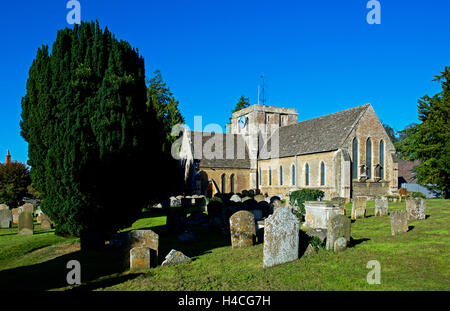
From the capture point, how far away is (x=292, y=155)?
3516 centimetres

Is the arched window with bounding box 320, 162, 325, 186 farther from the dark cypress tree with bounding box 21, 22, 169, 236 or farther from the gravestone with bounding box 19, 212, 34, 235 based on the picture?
the gravestone with bounding box 19, 212, 34, 235

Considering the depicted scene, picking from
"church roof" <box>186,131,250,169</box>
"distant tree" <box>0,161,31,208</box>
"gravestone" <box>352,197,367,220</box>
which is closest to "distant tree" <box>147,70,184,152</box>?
"church roof" <box>186,131,250,169</box>

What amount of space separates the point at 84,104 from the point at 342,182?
22688 millimetres

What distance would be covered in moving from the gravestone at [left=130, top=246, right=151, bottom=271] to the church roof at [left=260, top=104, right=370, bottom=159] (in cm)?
2376

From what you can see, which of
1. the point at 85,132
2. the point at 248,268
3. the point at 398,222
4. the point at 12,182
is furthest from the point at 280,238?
the point at 12,182

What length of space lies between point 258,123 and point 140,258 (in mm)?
36810

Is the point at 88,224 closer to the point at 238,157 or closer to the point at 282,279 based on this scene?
the point at 282,279

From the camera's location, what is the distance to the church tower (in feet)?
138

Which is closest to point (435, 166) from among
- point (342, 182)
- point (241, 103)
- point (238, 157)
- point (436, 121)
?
point (436, 121)

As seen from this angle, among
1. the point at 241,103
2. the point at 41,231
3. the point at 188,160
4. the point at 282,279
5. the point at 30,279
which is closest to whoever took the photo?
the point at 282,279

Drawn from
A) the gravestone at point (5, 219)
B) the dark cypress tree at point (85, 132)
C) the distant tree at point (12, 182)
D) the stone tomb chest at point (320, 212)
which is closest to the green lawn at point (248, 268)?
the stone tomb chest at point (320, 212)

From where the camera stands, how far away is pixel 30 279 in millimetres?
8922

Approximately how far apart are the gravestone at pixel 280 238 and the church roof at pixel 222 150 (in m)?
28.8

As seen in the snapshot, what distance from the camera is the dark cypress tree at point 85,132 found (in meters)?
12.0
